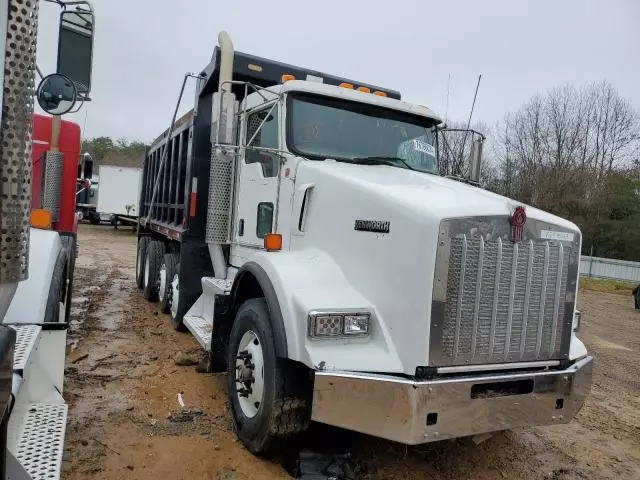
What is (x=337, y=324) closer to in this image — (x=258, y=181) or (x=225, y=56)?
(x=258, y=181)

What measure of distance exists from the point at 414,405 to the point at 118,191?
25.7 m

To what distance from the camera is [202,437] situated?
381 centimetres

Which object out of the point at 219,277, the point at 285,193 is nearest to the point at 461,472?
the point at 285,193

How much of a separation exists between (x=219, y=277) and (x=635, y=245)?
2783 centimetres

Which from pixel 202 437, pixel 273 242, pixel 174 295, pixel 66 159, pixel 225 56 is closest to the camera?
pixel 202 437

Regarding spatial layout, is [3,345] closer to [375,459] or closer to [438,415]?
[438,415]

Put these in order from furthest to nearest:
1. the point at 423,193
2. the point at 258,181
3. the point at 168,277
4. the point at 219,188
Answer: the point at 168,277 → the point at 219,188 → the point at 258,181 → the point at 423,193

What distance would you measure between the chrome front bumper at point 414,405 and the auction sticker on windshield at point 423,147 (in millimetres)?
2262

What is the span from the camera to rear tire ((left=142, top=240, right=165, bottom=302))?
324 inches

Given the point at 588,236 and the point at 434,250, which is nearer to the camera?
the point at 434,250

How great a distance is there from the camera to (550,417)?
324cm

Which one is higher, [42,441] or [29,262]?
[29,262]

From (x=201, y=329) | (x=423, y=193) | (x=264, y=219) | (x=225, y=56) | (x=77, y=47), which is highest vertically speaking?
(x=225, y=56)

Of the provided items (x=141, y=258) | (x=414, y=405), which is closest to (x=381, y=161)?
(x=414, y=405)
